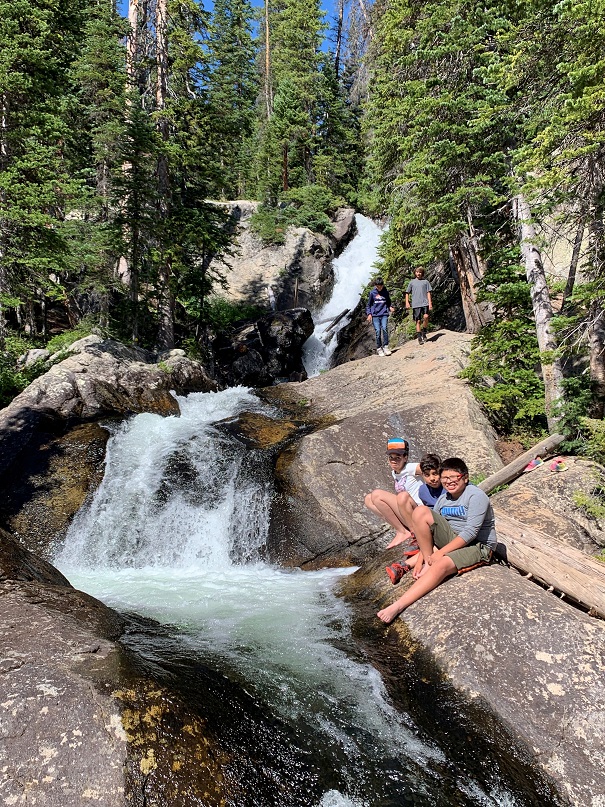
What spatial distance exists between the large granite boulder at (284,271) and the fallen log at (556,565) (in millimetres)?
24235

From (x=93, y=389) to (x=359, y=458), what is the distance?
7317 millimetres

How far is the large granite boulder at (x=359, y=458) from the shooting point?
8820mm

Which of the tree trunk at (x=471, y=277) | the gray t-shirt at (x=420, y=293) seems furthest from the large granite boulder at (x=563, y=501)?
the tree trunk at (x=471, y=277)

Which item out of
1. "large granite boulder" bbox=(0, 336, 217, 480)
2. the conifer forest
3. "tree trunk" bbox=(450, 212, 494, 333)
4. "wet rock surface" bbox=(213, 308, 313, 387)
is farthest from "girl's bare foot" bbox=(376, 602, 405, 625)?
"wet rock surface" bbox=(213, 308, 313, 387)

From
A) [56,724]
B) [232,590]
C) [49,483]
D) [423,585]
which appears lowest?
[232,590]

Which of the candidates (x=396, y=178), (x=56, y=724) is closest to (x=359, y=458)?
(x=56, y=724)

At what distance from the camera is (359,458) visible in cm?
981

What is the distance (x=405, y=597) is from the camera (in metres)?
5.29

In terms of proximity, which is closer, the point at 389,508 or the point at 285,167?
the point at 389,508

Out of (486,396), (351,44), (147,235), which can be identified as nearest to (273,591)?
(486,396)

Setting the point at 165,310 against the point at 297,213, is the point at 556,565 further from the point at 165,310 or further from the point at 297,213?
the point at 297,213

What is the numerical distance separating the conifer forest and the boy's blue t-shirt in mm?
3718

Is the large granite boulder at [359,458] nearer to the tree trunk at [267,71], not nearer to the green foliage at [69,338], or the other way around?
the green foliage at [69,338]

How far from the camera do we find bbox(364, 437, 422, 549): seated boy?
5691 mm
